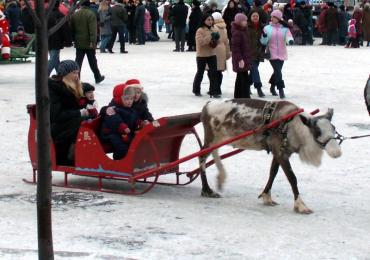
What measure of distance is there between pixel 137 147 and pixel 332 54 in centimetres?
2080

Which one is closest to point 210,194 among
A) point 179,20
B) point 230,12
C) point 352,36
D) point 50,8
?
point 50,8

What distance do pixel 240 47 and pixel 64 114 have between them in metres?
6.87

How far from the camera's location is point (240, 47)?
15.6 meters

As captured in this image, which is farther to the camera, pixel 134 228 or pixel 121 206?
pixel 121 206

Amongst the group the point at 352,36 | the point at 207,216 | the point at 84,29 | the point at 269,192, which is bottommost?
the point at 207,216

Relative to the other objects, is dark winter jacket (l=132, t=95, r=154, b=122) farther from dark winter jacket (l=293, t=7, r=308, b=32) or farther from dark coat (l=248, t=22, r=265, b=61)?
dark winter jacket (l=293, t=7, r=308, b=32)

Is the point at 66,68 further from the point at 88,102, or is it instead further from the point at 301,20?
the point at 301,20

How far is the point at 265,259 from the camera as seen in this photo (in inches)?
262

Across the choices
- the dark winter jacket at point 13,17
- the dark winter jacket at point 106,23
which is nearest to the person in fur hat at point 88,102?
the dark winter jacket at point 106,23

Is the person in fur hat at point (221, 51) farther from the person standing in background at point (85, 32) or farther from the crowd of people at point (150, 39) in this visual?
the person standing in background at point (85, 32)

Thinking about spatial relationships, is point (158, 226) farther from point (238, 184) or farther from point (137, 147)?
point (238, 184)

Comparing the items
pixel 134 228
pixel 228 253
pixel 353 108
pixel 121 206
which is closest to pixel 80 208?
pixel 121 206

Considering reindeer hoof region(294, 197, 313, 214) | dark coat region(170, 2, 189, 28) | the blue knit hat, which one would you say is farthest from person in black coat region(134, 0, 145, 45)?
reindeer hoof region(294, 197, 313, 214)

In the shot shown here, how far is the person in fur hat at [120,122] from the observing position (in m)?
8.91
